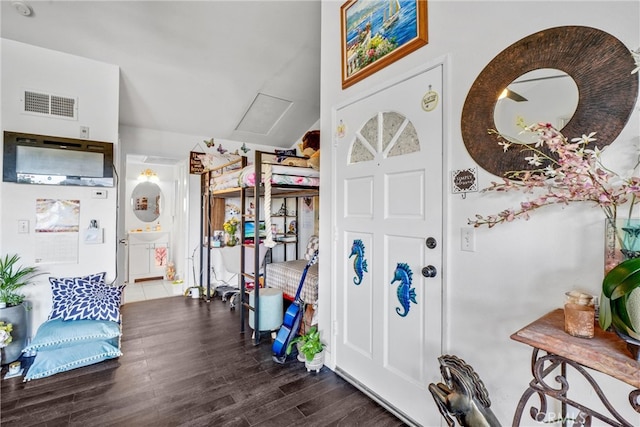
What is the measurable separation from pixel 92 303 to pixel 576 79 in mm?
3617

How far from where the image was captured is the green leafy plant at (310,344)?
2.38 meters

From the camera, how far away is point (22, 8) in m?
2.37

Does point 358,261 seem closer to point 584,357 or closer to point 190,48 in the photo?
point 584,357

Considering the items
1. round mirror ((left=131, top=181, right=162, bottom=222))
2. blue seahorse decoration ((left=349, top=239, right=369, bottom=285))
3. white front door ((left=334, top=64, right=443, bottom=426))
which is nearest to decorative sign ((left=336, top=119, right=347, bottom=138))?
white front door ((left=334, top=64, right=443, bottom=426))

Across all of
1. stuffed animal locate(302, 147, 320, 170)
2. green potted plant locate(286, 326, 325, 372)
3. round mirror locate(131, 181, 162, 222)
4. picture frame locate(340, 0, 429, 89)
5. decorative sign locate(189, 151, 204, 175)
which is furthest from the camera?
round mirror locate(131, 181, 162, 222)

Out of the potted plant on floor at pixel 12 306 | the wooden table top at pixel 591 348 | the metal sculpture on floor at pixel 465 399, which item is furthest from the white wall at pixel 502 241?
the potted plant on floor at pixel 12 306

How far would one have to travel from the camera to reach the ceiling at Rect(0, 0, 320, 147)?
253cm

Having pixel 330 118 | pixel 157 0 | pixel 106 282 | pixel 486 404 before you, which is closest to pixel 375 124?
pixel 330 118

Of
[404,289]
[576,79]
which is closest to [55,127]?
[404,289]

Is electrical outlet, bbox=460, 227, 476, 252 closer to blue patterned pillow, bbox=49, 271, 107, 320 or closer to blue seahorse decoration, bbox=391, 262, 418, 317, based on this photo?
blue seahorse decoration, bbox=391, 262, 418, 317

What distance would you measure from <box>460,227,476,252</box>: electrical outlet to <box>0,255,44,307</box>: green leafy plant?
11.6ft

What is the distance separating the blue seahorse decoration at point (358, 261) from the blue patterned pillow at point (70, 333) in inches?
85.3

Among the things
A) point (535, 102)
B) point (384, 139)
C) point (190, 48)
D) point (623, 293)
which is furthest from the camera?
point (190, 48)

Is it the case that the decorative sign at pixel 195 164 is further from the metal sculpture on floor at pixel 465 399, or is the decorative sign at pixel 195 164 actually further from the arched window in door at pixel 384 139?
the metal sculpture on floor at pixel 465 399
